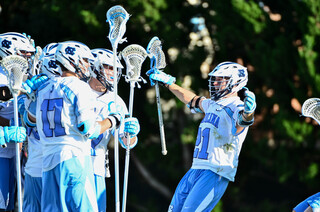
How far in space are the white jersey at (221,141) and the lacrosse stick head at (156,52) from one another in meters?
0.95

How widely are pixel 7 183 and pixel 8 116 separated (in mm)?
734

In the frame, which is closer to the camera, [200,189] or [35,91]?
[35,91]

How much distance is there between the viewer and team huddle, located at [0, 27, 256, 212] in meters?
6.43

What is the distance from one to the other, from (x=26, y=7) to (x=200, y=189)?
8965 millimetres

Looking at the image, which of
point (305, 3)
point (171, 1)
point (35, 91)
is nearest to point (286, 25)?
point (305, 3)

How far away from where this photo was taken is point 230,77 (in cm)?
760

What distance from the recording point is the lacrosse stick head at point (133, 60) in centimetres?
766

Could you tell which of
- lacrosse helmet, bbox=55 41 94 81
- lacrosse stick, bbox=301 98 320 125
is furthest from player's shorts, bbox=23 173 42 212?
lacrosse stick, bbox=301 98 320 125

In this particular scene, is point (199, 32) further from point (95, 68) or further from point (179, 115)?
point (95, 68)

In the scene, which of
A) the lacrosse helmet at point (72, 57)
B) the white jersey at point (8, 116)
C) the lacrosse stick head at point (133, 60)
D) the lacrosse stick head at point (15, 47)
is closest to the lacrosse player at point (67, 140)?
the lacrosse helmet at point (72, 57)

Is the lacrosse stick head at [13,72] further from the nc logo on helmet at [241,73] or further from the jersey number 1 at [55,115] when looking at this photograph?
the nc logo on helmet at [241,73]

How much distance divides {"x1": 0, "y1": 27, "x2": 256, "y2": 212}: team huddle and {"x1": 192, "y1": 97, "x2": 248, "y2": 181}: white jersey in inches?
0.4

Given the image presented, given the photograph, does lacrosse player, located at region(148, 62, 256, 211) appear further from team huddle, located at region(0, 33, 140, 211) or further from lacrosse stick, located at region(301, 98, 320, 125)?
team huddle, located at region(0, 33, 140, 211)

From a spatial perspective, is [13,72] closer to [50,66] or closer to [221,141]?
[50,66]
